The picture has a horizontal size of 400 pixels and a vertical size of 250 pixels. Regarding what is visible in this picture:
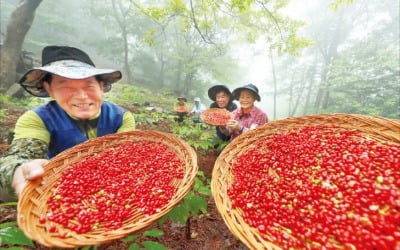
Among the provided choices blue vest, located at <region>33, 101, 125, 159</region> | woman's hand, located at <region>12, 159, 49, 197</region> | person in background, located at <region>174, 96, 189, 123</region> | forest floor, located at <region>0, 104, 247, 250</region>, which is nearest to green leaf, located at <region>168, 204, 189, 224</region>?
forest floor, located at <region>0, 104, 247, 250</region>

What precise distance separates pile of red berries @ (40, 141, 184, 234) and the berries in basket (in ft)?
6.64

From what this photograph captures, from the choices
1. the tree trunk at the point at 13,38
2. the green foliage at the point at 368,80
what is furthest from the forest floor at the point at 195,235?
the green foliage at the point at 368,80

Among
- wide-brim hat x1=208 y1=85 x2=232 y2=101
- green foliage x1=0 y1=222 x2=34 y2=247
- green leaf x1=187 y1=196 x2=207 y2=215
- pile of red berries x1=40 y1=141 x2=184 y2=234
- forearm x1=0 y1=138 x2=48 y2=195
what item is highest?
wide-brim hat x1=208 y1=85 x2=232 y2=101

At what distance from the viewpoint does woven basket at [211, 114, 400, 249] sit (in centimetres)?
119

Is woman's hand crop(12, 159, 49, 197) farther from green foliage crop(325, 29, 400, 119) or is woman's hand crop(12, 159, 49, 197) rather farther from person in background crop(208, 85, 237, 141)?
green foliage crop(325, 29, 400, 119)

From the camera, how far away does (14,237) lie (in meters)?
1.10

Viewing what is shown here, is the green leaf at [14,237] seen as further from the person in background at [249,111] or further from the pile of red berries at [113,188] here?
the person in background at [249,111]

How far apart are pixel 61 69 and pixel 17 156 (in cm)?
81

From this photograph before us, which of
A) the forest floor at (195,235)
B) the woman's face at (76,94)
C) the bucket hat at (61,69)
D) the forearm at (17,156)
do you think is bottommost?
the forest floor at (195,235)

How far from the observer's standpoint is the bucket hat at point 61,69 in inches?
A: 71.4

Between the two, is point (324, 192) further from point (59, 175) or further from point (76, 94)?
point (76, 94)

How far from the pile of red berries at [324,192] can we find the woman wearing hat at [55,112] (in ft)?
5.03

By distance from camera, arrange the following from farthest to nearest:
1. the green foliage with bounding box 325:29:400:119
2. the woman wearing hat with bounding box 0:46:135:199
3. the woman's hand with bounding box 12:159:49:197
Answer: the green foliage with bounding box 325:29:400:119
the woman wearing hat with bounding box 0:46:135:199
the woman's hand with bounding box 12:159:49:197

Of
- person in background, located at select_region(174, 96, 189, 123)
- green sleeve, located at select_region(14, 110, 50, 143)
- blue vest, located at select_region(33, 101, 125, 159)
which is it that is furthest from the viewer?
person in background, located at select_region(174, 96, 189, 123)
